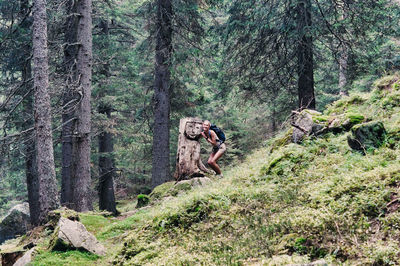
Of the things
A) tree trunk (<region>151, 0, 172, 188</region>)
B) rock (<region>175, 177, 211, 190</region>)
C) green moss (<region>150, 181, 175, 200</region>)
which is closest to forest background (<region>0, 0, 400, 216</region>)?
tree trunk (<region>151, 0, 172, 188</region>)

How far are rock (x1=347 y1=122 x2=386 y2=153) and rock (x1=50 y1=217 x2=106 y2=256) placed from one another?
5.24 meters

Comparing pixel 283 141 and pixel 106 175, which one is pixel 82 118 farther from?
pixel 106 175

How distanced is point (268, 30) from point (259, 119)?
39.1 ft

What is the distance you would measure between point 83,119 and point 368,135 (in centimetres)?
805

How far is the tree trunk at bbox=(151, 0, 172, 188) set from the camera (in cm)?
1258

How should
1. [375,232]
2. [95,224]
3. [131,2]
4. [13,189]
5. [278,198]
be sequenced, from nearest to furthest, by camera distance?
[375,232]
[278,198]
[95,224]
[131,2]
[13,189]

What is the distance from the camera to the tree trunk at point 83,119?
32.1 feet

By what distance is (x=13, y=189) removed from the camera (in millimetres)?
28344

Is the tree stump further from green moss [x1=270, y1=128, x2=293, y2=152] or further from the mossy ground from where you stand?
the mossy ground

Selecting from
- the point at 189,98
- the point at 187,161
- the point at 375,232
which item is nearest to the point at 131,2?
the point at 189,98

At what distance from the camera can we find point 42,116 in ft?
27.0

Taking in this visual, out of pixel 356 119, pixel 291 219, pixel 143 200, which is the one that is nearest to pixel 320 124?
pixel 356 119

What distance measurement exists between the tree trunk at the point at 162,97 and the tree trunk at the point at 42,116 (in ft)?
16.0

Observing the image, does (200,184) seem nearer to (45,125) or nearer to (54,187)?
(54,187)
